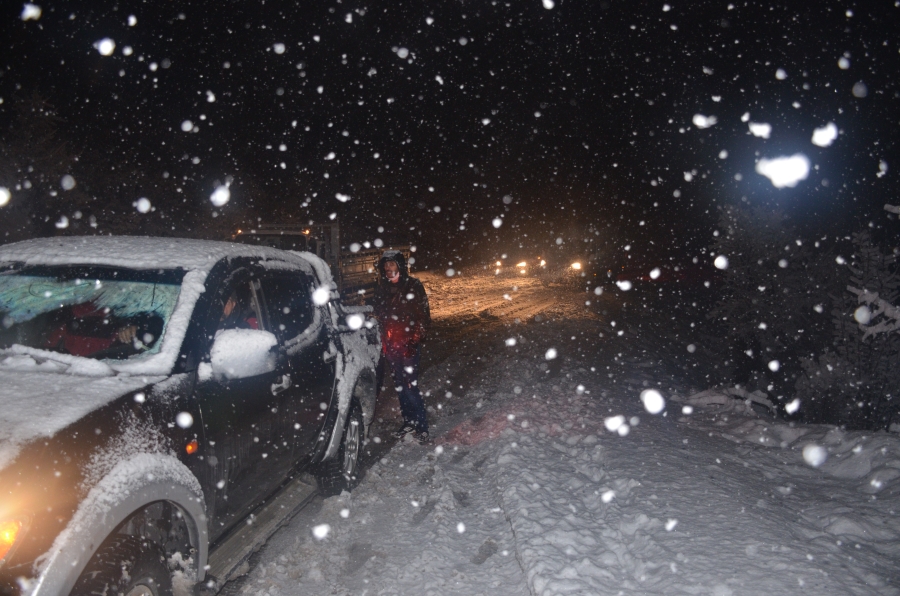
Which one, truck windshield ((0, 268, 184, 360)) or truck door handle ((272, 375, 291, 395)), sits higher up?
truck windshield ((0, 268, 184, 360))

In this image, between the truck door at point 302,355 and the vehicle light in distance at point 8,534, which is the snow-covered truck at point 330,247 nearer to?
the truck door at point 302,355

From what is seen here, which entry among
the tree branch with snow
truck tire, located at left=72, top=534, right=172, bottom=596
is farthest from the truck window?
the tree branch with snow

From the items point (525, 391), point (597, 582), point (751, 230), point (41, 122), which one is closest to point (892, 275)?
point (751, 230)

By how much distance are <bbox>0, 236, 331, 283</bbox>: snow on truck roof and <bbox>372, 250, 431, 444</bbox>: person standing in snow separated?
226 centimetres

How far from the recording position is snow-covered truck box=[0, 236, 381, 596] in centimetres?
185

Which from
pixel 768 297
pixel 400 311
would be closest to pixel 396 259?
pixel 400 311

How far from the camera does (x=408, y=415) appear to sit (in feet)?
19.2

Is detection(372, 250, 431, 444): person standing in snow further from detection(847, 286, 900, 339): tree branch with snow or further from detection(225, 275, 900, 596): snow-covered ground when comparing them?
detection(847, 286, 900, 339): tree branch with snow

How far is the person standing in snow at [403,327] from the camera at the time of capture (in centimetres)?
568

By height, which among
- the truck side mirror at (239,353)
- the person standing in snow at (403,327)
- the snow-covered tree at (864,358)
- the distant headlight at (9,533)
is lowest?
the snow-covered tree at (864,358)

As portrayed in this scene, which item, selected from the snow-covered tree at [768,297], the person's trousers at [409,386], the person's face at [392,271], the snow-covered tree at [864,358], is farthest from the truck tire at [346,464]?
the snow-covered tree at [768,297]

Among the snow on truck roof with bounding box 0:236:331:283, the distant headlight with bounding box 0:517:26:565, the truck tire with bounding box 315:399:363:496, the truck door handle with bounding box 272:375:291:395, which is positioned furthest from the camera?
the truck tire with bounding box 315:399:363:496

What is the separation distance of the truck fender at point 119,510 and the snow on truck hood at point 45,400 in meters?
0.27

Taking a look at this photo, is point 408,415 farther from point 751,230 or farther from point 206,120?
point 206,120
